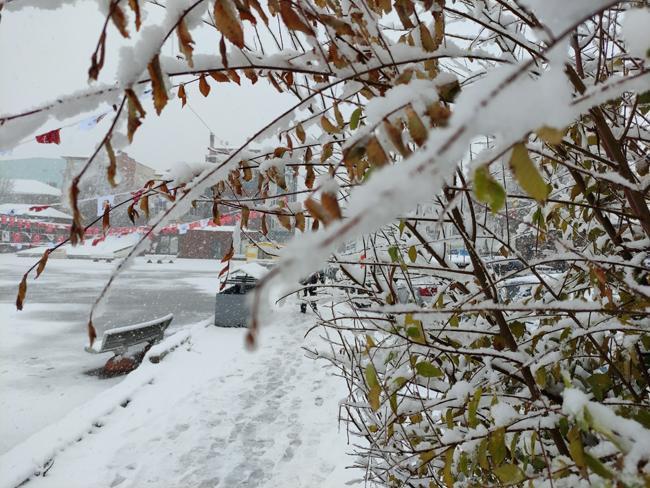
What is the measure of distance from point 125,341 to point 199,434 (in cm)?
301

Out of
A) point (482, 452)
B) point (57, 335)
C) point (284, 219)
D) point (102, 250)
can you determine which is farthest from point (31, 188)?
point (482, 452)

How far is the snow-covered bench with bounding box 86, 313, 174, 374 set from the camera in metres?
6.42

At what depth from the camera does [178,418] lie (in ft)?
15.7

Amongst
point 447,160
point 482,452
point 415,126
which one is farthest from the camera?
point 482,452

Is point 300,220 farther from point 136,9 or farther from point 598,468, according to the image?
point 598,468

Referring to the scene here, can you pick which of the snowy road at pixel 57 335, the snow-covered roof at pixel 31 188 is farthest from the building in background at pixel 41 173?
the snowy road at pixel 57 335

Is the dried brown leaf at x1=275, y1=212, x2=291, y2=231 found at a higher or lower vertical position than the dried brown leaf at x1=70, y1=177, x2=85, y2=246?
higher

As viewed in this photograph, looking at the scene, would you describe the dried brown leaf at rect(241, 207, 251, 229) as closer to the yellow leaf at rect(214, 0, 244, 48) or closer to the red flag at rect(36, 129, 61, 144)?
the red flag at rect(36, 129, 61, 144)

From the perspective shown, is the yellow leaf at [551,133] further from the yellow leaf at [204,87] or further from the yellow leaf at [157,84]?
the yellow leaf at [204,87]

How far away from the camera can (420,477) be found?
1.74m

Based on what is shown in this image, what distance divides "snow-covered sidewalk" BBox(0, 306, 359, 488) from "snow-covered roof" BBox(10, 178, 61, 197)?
4788 centimetres

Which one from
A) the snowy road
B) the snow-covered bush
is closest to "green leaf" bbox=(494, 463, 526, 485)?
the snow-covered bush

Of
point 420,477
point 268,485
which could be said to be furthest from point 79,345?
point 420,477

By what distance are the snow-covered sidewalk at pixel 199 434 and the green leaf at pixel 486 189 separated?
2841mm
